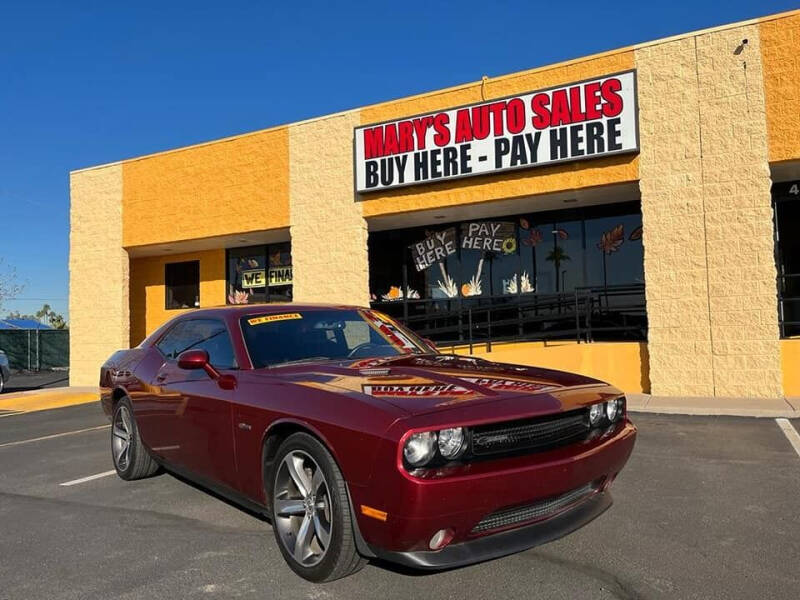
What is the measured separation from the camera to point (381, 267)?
15531 millimetres

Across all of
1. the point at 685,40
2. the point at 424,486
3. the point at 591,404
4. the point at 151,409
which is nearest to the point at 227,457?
the point at 151,409

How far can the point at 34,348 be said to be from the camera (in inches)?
1099

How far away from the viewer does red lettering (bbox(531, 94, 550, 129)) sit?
11312 millimetres

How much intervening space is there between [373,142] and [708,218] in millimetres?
6336

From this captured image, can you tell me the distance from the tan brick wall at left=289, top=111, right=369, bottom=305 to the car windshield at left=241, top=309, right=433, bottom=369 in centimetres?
841

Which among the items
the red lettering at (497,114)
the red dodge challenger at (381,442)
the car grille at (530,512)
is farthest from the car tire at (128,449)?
the red lettering at (497,114)

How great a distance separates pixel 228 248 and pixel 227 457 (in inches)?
562

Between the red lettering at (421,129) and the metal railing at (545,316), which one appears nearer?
the red lettering at (421,129)

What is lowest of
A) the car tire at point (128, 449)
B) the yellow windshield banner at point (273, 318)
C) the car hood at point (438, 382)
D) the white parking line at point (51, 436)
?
the white parking line at point (51, 436)

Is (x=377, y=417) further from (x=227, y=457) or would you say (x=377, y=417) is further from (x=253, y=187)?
(x=253, y=187)

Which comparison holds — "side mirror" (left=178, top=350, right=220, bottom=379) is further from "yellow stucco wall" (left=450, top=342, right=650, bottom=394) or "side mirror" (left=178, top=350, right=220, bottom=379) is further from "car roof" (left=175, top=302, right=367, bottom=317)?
"yellow stucco wall" (left=450, top=342, right=650, bottom=394)

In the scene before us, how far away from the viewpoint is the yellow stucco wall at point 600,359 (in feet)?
36.8

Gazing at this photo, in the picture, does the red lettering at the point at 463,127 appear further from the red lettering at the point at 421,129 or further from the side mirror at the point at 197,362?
the side mirror at the point at 197,362

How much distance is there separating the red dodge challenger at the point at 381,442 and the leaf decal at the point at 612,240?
31.5 ft
